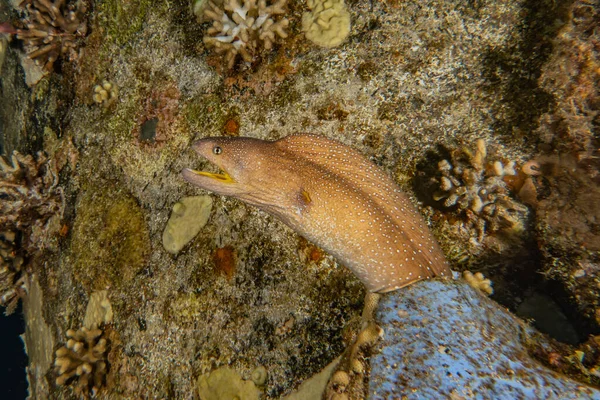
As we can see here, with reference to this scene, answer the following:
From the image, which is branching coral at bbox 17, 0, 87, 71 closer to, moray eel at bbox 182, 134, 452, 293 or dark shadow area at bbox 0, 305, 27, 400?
moray eel at bbox 182, 134, 452, 293

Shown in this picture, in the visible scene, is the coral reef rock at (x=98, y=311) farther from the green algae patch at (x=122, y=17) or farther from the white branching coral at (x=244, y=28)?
the green algae patch at (x=122, y=17)

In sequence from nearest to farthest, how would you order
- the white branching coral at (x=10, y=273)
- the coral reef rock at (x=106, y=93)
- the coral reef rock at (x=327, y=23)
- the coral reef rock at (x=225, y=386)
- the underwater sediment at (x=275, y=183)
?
the underwater sediment at (x=275, y=183) → the coral reef rock at (x=225, y=386) → the coral reef rock at (x=327, y=23) → the coral reef rock at (x=106, y=93) → the white branching coral at (x=10, y=273)

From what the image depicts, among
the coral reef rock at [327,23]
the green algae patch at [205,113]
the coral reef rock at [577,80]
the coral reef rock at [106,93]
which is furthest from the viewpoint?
the coral reef rock at [106,93]

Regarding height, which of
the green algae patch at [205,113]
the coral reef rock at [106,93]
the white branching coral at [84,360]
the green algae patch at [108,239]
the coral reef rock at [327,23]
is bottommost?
the white branching coral at [84,360]

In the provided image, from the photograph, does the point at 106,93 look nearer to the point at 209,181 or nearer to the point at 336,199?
the point at 209,181

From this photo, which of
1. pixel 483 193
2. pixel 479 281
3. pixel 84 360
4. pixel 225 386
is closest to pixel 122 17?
pixel 84 360

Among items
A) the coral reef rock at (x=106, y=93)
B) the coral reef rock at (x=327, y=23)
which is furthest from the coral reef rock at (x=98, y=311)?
the coral reef rock at (x=327, y=23)

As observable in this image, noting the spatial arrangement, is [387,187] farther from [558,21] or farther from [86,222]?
[86,222]
